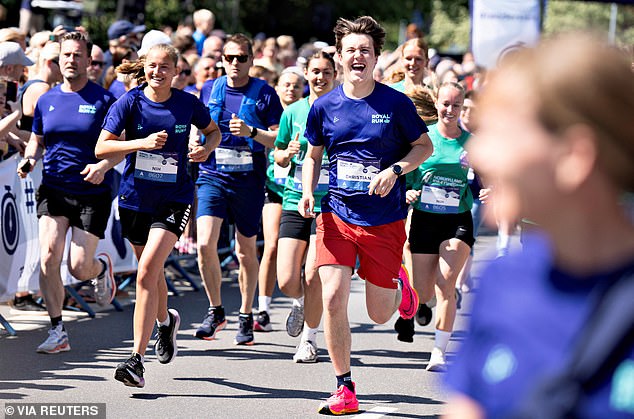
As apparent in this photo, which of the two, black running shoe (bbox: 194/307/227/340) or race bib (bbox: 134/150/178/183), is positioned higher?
race bib (bbox: 134/150/178/183)

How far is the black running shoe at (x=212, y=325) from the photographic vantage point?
905 centimetres

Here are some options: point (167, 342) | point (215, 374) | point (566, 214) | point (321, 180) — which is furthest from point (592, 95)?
point (321, 180)

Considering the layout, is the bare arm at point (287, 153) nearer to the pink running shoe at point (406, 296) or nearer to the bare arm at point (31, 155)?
the pink running shoe at point (406, 296)

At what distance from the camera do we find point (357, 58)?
7.06 m

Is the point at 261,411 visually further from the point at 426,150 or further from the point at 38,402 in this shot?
the point at 426,150

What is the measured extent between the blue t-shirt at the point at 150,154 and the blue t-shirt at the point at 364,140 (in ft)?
3.26

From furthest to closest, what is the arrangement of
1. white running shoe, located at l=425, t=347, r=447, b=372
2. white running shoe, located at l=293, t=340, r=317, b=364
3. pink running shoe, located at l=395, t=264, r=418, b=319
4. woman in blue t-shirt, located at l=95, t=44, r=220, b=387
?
white running shoe, located at l=293, t=340, r=317, b=364 < white running shoe, located at l=425, t=347, r=447, b=372 < pink running shoe, located at l=395, t=264, r=418, b=319 < woman in blue t-shirt, located at l=95, t=44, r=220, b=387

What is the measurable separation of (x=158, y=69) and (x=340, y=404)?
7.80 ft

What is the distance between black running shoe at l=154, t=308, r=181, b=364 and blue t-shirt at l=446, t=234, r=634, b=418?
5.65 metres

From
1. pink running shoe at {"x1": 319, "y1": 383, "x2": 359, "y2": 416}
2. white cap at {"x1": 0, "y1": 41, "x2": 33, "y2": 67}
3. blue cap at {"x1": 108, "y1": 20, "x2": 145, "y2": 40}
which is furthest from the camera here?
blue cap at {"x1": 108, "y1": 20, "x2": 145, "y2": 40}

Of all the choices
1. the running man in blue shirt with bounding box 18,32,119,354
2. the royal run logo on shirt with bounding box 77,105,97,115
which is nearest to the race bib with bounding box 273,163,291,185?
the running man in blue shirt with bounding box 18,32,119,354

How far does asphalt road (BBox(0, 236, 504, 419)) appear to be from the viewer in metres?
6.93

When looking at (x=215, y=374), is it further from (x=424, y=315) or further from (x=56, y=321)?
(x=424, y=315)

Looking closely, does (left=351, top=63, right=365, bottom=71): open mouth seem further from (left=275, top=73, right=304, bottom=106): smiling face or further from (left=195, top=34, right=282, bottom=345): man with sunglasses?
(left=275, top=73, right=304, bottom=106): smiling face
